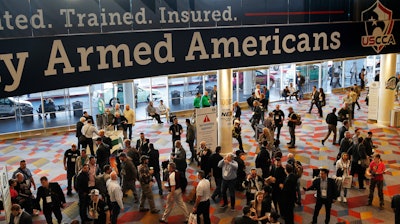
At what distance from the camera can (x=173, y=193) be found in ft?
31.1

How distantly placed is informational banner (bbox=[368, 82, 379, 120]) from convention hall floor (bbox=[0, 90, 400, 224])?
48 centimetres

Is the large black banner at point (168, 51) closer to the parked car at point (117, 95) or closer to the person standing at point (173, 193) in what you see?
the person standing at point (173, 193)

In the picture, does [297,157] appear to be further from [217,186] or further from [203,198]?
[203,198]

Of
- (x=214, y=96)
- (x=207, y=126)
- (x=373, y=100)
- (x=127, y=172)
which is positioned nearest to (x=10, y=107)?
(x=214, y=96)

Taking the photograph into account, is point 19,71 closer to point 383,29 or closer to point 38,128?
point 383,29

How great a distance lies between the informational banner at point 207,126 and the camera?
13070 millimetres

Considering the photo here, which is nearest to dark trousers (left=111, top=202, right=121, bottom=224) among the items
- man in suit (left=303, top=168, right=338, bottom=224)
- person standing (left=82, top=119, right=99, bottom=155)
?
man in suit (left=303, top=168, right=338, bottom=224)

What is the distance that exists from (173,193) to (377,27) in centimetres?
866

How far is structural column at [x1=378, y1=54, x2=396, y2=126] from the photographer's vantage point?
17062 mm

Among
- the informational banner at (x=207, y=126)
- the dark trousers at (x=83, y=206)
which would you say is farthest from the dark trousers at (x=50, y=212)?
the informational banner at (x=207, y=126)

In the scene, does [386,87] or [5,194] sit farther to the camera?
[386,87]

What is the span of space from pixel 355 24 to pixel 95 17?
26.0 feet

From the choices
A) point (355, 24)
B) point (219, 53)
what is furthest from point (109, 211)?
point (355, 24)

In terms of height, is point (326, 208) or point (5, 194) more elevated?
point (5, 194)
